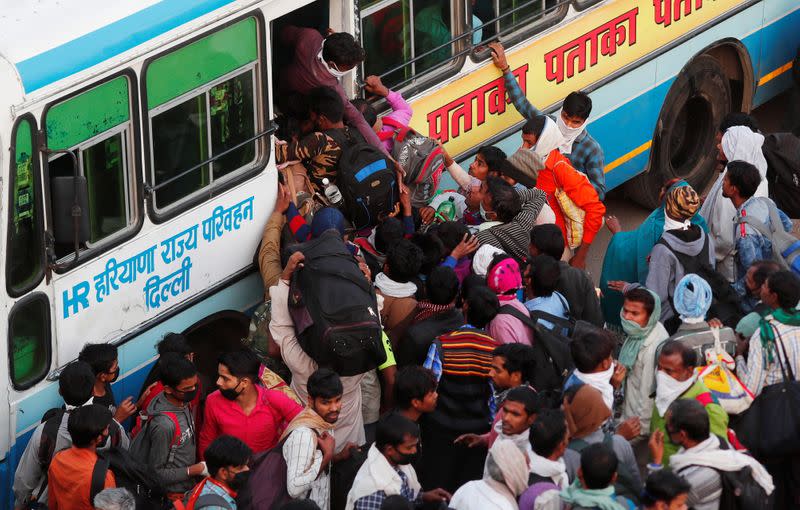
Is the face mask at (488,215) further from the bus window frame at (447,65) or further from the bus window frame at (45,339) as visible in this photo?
the bus window frame at (45,339)

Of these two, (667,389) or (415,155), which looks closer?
(667,389)

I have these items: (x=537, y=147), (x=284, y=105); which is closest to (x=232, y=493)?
(x=284, y=105)

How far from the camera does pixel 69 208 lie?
7.18 meters

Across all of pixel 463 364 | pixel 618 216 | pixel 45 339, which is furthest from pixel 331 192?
pixel 618 216

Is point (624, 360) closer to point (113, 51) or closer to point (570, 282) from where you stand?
point (570, 282)

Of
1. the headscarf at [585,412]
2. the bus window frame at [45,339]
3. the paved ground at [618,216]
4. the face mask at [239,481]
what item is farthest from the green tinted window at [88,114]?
the paved ground at [618,216]

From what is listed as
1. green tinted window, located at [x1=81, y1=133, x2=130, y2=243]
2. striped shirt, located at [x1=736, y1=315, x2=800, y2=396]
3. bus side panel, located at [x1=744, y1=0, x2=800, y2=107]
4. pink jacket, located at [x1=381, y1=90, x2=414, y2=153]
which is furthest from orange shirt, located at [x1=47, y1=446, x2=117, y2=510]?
bus side panel, located at [x1=744, y1=0, x2=800, y2=107]

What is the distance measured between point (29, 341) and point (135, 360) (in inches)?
25.7

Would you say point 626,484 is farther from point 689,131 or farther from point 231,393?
point 689,131

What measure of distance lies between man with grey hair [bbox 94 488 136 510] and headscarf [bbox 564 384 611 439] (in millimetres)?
1941

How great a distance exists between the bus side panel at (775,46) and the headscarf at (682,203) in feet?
11.3

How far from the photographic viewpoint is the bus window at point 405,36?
9.13m

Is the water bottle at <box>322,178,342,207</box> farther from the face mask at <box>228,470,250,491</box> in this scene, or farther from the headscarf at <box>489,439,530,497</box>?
the headscarf at <box>489,439,530,497</box>

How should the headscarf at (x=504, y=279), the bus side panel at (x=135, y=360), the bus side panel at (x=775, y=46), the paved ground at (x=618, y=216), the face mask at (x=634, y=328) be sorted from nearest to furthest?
the bus side panel at (x=135, y=360) < the face mask at (x=634, y=328) < the headscarf at (x=504, y=279) < the paved ground at (x=618, y=216) < the bus side panel at (x=775, y=46)
